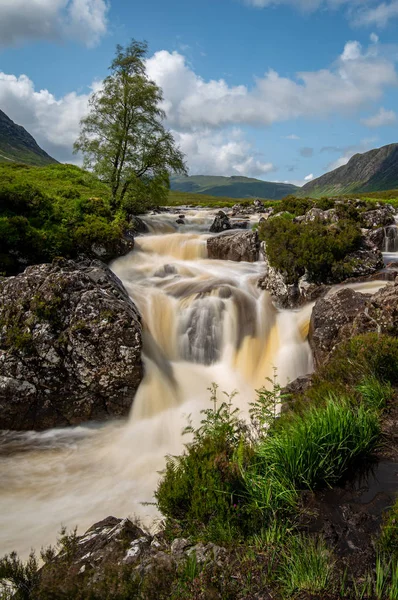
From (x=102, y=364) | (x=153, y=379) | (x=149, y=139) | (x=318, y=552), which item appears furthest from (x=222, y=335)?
(x=149, y=139)

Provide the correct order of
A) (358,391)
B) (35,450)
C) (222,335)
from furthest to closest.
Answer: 1. (222,335)
2. (35,450)
3. (358,391)

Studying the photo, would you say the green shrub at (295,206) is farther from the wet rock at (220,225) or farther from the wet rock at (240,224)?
the wet rock at (220,225)

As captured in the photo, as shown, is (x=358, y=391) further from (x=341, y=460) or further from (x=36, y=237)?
(x=36, y=237)

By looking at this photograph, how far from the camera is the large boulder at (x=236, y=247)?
2184 centimetres

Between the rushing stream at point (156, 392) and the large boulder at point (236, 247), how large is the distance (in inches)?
55.0

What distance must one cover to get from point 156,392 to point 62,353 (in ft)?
10.3

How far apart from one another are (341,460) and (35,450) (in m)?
7.94

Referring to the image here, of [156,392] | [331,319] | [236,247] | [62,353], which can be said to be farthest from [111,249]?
[331,319]

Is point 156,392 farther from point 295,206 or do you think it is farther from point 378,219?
point 295,206

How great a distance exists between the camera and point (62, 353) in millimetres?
10820

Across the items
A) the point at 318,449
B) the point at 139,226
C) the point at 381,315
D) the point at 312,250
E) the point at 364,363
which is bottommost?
the point at 318,449

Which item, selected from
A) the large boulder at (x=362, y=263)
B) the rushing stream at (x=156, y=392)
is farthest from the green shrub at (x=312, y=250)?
the rushing stream at (x=156, y=392)

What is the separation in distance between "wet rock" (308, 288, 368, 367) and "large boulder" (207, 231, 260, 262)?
30.8ft

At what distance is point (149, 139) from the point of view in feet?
95.0
